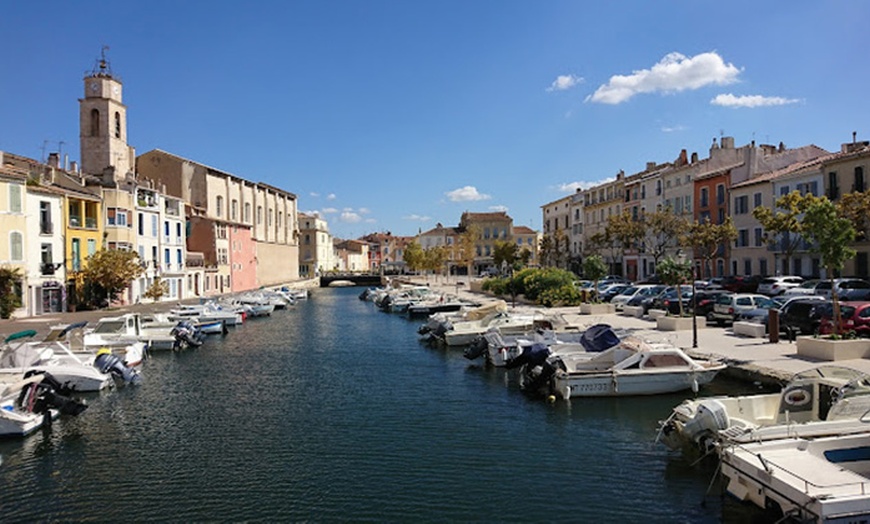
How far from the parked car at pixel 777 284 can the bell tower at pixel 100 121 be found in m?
58.9

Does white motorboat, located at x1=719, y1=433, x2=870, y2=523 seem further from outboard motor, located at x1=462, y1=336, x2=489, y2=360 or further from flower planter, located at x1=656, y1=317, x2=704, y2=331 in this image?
flower planter, located at x1=656, y1=317, x2=704, y2=331

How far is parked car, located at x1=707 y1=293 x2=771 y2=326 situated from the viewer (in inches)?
1198

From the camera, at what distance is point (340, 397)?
22.5m

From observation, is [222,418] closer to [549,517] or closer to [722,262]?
[549,517]

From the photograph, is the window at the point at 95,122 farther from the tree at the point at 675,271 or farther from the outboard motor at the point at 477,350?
the tree at the point at 675,271

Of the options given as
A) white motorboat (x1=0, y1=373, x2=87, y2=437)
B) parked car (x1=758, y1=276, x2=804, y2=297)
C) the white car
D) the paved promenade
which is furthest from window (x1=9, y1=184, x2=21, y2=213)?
parked car (x1=758, y1=276, x2=804, y2=297)

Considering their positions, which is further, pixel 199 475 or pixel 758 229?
pixel 758 229

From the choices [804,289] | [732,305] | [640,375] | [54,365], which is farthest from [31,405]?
[804,289]

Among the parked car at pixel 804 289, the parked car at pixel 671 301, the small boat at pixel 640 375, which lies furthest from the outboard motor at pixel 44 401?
the parked car at pixel 804 289

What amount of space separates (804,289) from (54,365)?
119 ft

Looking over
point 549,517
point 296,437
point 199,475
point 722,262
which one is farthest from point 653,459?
point 722,262

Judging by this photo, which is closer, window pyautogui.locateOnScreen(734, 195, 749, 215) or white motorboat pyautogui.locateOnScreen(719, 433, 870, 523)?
white motorboat pyautogui.locateOnScreen(719, 433, 870, 523)

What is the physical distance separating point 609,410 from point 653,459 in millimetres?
4341

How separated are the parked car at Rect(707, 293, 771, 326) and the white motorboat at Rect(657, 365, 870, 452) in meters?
17.5
